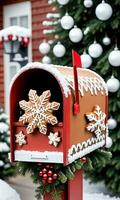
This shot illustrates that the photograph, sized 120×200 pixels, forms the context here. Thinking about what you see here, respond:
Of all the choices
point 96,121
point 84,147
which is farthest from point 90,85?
point 84,147

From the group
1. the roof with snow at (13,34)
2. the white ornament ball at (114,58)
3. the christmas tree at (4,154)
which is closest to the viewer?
the white ornament ball at (114,58)

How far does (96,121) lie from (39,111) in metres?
0.41

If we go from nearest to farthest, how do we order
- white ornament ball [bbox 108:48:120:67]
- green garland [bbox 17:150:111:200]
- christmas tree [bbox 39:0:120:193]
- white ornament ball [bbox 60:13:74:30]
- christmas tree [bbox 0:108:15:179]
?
green garland [bbox 17:150:111:200]
white ornament ball [bbox 108:48:120:67]
christmas tree [bbox 39:0:120:193]
white ornament ball [bbox 60:13:74:30]
christmas tree [bbox 0:108:15:179]

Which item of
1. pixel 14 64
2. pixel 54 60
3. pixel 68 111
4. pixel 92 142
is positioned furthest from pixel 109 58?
pixel 14 64

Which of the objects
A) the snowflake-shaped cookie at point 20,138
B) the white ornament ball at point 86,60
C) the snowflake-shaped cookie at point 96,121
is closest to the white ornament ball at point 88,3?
the white ornament ball at point 86,60

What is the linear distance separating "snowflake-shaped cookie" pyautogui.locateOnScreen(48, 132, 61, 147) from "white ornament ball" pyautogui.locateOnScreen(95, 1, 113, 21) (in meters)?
2.09

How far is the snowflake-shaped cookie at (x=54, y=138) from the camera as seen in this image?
1.70m

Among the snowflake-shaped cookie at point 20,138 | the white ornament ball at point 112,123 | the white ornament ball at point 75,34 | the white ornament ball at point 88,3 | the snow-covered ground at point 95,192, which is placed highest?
the white ornament ball at point 88,3

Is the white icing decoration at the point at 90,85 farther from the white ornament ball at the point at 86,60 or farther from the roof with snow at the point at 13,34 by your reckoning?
the roof with snow at the point at 13,34

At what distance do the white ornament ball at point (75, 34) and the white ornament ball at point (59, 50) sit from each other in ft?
0.56

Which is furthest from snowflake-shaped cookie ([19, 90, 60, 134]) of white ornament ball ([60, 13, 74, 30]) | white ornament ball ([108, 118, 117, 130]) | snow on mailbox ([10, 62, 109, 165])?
white ornament ball ([60, 13, 74, 30])

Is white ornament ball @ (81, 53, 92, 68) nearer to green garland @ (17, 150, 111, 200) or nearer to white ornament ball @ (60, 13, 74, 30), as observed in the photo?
white ornament ball @ (60, 13, 74, 30)

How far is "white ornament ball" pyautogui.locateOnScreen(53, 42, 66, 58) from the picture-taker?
3.94 meters

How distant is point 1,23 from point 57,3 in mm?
2862
